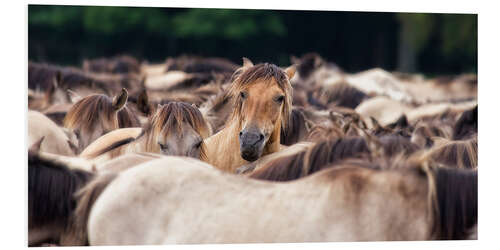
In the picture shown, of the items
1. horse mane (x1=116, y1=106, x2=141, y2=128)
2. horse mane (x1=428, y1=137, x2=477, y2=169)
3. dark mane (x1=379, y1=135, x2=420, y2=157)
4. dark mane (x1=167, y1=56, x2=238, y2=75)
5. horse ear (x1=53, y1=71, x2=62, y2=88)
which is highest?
dark mane (x1=167, y1=56, x2=238, y2=75)

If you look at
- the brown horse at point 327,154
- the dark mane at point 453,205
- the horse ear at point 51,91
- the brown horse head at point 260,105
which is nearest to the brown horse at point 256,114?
the brown horse head at point 260,105

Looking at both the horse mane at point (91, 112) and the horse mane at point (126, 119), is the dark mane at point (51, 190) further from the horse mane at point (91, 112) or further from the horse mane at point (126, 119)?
the horse mane at point (126, 119)

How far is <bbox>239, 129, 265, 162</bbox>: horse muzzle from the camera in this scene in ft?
13.5

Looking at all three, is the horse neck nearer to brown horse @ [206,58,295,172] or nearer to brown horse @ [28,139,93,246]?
brown horse @ [206,58,295,172]

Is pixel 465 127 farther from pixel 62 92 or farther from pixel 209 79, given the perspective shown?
pixel 62 92

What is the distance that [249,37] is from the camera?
12453 millimetres

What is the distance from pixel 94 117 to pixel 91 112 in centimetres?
4

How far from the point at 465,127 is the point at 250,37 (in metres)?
7.15

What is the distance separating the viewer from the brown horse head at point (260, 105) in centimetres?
413

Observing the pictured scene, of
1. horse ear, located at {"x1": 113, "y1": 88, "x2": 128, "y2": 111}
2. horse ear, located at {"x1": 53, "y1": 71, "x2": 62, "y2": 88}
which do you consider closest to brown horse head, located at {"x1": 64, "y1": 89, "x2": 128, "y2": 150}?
horse ear, located at {"x1": 113, "y1": 88, "x2": 128, "y2": 111}

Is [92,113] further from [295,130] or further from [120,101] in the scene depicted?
[295,130]

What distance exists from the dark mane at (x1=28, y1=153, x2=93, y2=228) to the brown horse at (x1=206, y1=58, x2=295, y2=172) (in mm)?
1116

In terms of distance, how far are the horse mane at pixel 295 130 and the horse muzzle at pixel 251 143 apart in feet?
2.64

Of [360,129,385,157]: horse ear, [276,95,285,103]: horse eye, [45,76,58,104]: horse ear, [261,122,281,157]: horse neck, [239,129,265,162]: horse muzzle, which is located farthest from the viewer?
[45,76,58,104]: horse ear
